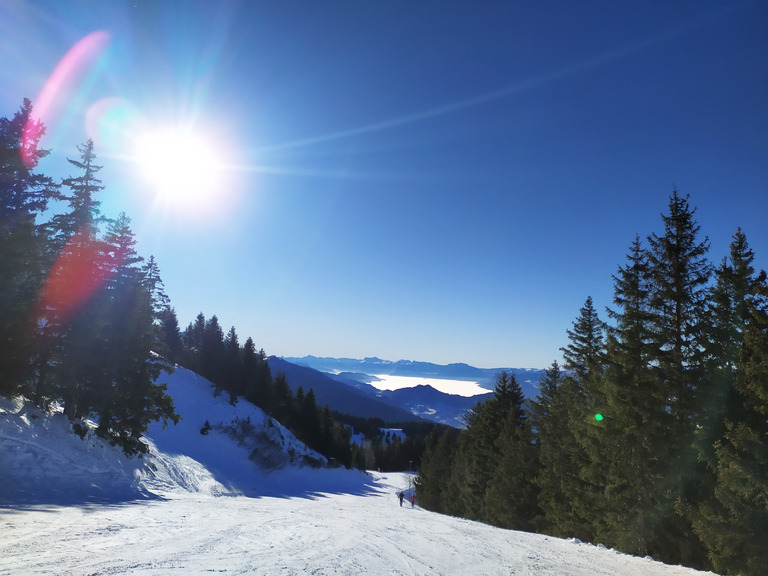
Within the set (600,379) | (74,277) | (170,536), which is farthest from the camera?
(74,277)

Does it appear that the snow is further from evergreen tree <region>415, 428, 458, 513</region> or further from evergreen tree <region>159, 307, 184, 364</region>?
evergreen tree <region>159, 307, 184, 364</region>

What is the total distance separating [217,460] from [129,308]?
2978 centimetres

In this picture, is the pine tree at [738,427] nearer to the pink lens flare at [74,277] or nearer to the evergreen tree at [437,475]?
the pink lens flare at [74,277]

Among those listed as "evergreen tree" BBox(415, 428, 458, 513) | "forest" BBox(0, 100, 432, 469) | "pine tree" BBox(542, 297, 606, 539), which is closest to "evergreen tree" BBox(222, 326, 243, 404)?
"evergreen tree" BBox(415, 428, 458, 513)

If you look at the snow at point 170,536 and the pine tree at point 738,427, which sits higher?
the pine tree at point 738,427

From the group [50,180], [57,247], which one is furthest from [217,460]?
[50,180]

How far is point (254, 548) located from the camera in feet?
30.1

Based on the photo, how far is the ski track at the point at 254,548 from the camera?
7363 mm

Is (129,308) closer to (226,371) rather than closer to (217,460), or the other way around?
(217,460)

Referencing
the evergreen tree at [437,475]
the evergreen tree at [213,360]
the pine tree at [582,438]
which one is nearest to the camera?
the pine tree at [582,438]

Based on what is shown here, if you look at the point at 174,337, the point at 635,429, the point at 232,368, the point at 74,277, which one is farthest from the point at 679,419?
the point at 174,337

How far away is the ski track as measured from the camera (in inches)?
290

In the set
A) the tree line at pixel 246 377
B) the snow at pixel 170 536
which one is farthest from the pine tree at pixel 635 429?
the tree line at pixel 246 377

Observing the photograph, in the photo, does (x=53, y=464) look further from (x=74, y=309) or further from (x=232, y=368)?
(x=232, y=368)
